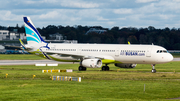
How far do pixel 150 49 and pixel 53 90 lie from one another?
26977 millimetres

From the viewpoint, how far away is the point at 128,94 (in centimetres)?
2902

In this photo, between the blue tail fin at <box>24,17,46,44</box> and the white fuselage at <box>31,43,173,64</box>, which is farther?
the blue tail fin at <box>24,17,46,44</box>

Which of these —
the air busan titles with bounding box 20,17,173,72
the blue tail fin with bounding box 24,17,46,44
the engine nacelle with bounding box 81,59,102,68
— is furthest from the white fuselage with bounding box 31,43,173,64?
the blue tail fin with bounding box 24,17,46,44

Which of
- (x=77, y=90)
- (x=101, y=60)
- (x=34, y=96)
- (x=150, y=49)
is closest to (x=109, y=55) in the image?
(x=101, y=60)

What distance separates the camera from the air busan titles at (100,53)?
53.8 m

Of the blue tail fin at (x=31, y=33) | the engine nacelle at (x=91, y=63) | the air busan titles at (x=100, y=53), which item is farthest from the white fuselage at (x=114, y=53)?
the blue tail fin at (x=31, y=33)

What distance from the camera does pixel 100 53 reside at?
5784 cm

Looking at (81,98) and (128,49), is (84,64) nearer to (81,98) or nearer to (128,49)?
(128,49)

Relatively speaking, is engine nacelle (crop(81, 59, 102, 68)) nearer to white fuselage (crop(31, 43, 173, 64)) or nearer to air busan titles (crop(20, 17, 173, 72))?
air busan titles (crop(20, 17, 173, 72))

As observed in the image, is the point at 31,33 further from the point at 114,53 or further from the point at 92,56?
the point at 114,53

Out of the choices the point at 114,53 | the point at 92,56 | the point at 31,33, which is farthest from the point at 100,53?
the point at 31,33

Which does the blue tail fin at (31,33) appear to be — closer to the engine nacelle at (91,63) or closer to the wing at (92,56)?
the wing at (92,56)

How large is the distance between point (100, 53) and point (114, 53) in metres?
2.67

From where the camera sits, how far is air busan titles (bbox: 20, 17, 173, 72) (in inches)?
2120
